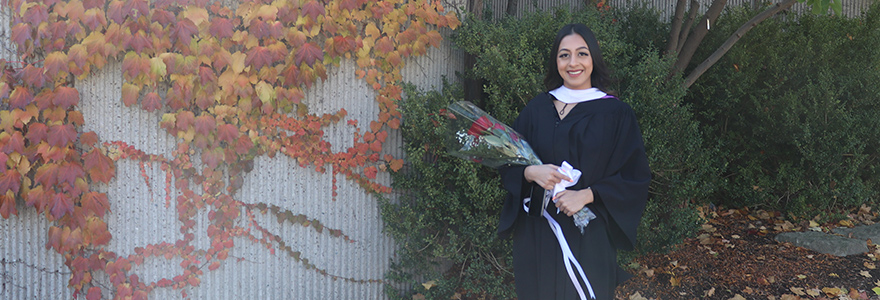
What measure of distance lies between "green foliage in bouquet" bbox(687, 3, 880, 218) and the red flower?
360cm

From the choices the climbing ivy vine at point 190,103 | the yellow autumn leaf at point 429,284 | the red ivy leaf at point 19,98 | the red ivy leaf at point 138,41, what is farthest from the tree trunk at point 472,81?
the red ivy leaf at point 19,98

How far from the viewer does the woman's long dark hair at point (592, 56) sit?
2.62m

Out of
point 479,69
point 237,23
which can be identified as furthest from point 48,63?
point 479,69

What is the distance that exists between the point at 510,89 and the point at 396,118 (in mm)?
709

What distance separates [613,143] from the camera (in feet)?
8.46

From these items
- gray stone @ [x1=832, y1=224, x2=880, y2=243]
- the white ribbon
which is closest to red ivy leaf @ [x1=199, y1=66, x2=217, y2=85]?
the white ribbon

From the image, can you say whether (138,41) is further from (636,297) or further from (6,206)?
(636,297)

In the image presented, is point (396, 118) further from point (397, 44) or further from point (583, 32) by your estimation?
point (583, 32)

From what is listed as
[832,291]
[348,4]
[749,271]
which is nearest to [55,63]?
[348,4]

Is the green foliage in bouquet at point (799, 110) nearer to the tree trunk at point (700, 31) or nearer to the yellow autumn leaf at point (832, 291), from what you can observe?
the tree trunk at point (700, 31)

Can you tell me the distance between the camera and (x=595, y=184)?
2523 millimetres

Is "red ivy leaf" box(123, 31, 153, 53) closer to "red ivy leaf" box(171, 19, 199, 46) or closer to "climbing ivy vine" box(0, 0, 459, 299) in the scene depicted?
"climbing ivy vine" box(0, 0, 459, 299)

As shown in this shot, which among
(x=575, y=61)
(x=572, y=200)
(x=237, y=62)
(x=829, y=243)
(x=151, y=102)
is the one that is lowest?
(x=829, y=243)

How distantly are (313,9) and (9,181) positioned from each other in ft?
5.98
